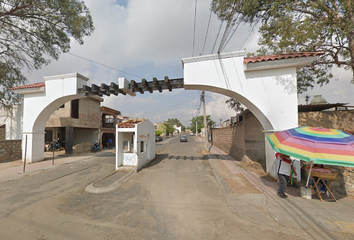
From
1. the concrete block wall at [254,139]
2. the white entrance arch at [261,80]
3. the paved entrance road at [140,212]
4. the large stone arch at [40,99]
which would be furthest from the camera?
the large stone arch at [40,99]

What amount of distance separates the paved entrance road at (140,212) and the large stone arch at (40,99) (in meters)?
4.15

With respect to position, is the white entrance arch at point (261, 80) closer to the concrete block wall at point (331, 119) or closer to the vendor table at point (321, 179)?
the vendor table at point (321, 179)

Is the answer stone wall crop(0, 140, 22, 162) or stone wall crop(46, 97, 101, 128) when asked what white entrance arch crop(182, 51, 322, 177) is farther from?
stone wall crop(0, 140, 22, 162)

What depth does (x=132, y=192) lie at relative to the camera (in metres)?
5.07

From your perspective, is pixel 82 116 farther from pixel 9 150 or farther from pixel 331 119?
pixel 331 119

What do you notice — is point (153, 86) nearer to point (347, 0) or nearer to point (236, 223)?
point (236, 223)

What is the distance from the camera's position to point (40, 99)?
9.26m

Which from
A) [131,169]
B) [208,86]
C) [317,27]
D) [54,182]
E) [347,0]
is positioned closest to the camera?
[347,0]

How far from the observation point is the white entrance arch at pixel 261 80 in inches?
227

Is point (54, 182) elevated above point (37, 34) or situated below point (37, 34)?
below

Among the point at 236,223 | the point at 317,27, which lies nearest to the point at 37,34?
the point at 236,223

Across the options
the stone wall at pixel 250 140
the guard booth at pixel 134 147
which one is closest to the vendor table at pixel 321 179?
the stone wall at pixel 250 140

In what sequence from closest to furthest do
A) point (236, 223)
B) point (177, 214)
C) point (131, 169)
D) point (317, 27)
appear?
point (236, 223), point (177, 214), point (317, 27), point (131, 169)

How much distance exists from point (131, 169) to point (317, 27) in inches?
392
